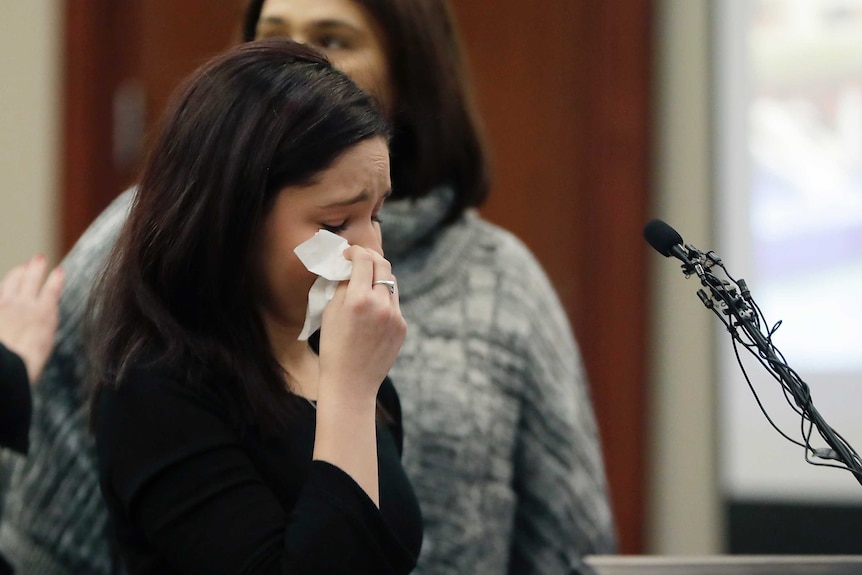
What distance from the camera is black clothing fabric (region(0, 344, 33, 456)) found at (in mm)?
1088

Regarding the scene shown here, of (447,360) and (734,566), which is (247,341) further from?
(447,360)

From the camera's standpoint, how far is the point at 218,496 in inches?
33.9

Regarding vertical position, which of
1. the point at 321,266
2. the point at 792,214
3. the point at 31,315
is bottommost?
the point at 792,214

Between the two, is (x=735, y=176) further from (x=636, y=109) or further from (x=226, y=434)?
(x=226, y=434)

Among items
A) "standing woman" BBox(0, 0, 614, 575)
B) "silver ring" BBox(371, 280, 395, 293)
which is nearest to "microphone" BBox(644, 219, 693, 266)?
"silver ring" BBox(371, 280, 395, 293)

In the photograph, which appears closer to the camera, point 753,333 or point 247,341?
point 753,333

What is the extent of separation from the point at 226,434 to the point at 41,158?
2.15 m

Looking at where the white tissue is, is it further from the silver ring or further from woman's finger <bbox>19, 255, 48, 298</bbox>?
woman's finger <bbox>19, 255, 48, 298</bbox>

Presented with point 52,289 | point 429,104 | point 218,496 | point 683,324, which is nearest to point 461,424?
point 429,104

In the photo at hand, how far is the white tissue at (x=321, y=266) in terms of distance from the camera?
0.90m

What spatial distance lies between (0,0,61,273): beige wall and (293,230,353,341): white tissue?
2078 mm

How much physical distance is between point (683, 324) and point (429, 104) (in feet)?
4.70

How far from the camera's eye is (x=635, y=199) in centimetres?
274

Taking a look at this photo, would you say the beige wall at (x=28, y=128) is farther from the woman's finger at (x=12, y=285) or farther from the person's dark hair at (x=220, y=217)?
the person's dark hair at (x=220, y=217)
